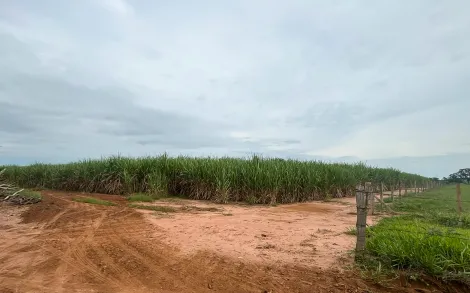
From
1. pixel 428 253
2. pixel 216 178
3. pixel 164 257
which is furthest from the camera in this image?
pixel 216 178

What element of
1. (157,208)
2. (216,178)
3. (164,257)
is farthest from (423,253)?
(216,178)

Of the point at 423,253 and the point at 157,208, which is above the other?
the point at 423,253

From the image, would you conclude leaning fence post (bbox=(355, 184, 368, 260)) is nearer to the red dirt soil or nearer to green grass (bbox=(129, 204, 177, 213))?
the red dirt soil

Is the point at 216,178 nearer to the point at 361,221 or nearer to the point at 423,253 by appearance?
the point at 361,221

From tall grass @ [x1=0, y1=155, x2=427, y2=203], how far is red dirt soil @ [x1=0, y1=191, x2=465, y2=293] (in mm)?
4475

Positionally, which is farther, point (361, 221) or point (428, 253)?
point (361, 221)

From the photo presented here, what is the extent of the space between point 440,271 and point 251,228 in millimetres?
4195

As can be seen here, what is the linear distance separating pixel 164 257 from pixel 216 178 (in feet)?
26.7

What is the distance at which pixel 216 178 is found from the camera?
13.5 meters

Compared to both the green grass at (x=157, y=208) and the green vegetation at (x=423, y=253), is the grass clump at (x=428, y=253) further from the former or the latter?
the green grass at (x=157, y=208)

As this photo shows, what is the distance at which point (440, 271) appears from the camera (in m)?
4.14

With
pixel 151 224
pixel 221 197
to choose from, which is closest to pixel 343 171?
pixel 221 197

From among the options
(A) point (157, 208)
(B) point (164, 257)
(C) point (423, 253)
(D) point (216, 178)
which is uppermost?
(D) point (216, 178)

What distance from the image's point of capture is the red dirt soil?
13.9 ft
